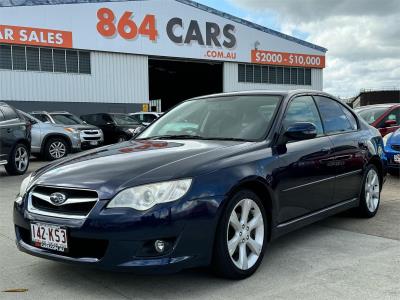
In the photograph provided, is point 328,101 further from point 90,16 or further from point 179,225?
point 90,16

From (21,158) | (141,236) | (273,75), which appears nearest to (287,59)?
(273,75)

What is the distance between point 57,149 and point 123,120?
20.8ft

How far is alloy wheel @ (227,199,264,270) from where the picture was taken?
3627mm

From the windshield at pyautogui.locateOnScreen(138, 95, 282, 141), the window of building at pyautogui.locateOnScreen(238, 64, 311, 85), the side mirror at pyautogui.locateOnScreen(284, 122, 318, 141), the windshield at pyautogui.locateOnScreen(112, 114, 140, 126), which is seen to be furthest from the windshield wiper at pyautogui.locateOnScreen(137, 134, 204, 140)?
the window of building at pyautogui.locateOnScreen(238, 64, 311, 85)

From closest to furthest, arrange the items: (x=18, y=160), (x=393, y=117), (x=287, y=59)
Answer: (x=18, y=160)
(x=393, y=117)
(x=287, y=59)

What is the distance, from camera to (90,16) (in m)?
27.3

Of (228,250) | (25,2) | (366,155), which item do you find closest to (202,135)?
(228,250)

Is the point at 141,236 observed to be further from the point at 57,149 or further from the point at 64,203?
the point at 57,149

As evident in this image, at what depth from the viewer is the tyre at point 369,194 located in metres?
5.58

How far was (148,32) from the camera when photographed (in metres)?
29.5

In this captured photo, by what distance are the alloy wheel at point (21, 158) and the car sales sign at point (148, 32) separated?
16.1 m

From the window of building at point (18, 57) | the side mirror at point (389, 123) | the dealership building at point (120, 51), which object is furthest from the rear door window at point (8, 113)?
the window of building at point (18, 57)

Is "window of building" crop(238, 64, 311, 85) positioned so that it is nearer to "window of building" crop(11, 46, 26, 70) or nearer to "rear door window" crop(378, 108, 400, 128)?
"window of building" crop(11, 46, 26, 70)

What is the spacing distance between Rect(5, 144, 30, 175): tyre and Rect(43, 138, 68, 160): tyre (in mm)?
2923
